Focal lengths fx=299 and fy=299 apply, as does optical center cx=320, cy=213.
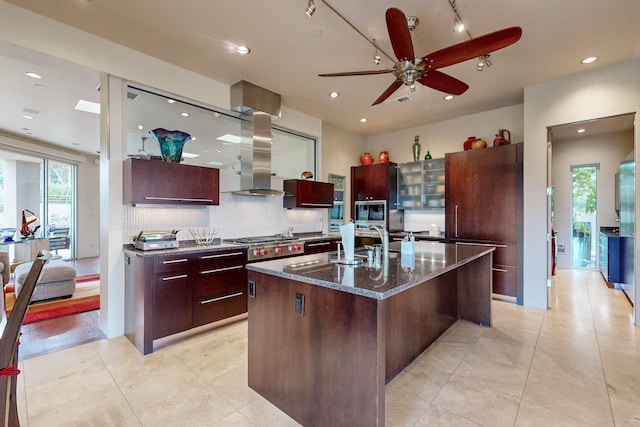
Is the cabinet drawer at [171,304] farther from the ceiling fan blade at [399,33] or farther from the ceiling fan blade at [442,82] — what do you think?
the ceiling fan blade at [442,82]

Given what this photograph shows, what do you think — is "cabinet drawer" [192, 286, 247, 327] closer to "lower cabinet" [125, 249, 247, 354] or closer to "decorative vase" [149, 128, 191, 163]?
"lower cabinet" [125, 249, 247, 354]

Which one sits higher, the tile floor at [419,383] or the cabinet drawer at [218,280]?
the cabinet drawer at [218,280]

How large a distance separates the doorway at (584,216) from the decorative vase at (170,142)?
765 centimetres

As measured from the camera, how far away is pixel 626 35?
2.94 m

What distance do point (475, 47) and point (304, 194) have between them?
3202mm

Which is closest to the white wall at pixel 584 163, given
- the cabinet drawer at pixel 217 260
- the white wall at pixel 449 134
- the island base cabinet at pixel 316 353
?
the white wall at pixel 449 134

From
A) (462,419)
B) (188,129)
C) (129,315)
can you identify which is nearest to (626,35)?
(462,419)

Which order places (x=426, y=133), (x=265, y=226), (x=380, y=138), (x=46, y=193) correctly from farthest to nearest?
(x=46, y=193)
(x=380, y=138)
(x=426, y=133)
(x=265, y=226)

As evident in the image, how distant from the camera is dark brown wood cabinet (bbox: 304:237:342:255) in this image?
14.6 ft

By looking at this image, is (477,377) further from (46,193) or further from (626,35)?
(46,193)

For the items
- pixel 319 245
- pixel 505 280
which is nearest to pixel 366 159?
pixel 319 245

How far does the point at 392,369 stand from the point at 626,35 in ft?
12.8

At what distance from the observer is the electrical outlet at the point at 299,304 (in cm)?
182

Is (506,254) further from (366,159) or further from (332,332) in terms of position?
(332,332)
